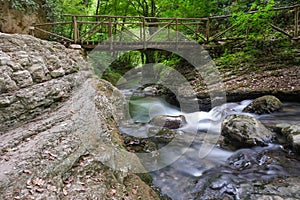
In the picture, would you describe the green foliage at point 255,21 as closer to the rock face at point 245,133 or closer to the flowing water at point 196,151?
the flowing water at point 196,151

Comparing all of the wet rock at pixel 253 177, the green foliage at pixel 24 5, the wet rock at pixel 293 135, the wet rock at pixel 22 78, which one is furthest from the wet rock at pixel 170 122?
the green foliage at pixel 24 5

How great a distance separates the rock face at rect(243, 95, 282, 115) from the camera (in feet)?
21.7

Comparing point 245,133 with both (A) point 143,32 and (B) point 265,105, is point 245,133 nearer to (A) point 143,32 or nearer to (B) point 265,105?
(B) point 265,105

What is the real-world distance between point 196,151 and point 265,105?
10.2 feet

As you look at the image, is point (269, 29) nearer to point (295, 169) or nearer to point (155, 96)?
point (155, 96)

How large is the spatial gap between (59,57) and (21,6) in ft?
12.6

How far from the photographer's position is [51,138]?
10.3ft

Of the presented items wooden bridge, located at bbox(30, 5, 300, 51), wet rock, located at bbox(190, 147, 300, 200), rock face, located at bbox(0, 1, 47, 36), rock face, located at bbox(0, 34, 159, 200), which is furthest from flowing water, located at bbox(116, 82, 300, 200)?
rock face, located at bbox(0, 1, 47, 36)

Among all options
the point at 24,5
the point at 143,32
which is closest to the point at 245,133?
the point at 143,32

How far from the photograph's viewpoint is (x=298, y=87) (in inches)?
268

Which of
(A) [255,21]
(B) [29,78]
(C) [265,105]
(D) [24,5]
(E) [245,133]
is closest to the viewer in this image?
(B) [29,78]

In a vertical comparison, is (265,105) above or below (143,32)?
below

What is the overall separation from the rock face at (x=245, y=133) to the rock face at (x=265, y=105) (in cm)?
166

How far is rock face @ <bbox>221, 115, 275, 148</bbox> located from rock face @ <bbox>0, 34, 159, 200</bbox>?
2.42 meters
